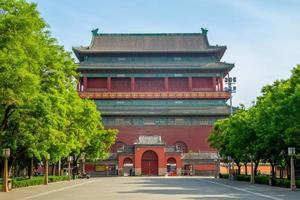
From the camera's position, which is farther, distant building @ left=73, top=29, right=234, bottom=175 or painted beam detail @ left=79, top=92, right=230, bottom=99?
painted beam detail @ left=79, top=92, right=230, bottom=99

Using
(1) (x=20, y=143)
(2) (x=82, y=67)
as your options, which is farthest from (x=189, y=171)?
(1) (x=20, y=143)

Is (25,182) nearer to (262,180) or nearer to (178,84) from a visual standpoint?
(262,180)

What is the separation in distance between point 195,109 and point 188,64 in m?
7.94

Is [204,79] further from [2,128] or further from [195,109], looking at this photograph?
[2,128]

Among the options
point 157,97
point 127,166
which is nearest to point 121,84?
point 157,97

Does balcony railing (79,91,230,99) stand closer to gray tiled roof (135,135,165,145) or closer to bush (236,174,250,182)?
gray tiled roof (135,135,165,145)

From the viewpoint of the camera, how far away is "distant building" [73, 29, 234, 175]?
76.2 metres

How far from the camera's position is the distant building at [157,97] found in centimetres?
7625

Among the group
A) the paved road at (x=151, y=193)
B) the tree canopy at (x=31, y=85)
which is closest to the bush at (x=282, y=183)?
the paved road at (x=151, y=193)

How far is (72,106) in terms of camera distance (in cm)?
4244

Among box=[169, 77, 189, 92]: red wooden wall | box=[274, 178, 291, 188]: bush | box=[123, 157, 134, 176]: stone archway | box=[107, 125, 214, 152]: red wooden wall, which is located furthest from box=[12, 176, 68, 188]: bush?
box=[169, 77, 189, 92]: red wooden wall

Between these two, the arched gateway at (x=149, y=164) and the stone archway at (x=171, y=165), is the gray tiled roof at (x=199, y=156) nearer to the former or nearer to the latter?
the stone archway at (x=171, y=165)

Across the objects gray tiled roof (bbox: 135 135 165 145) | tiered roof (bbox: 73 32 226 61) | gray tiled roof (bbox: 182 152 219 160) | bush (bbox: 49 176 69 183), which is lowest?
bush (bbox: 49 176 69 183)

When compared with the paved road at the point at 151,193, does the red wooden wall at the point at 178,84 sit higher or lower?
higher
